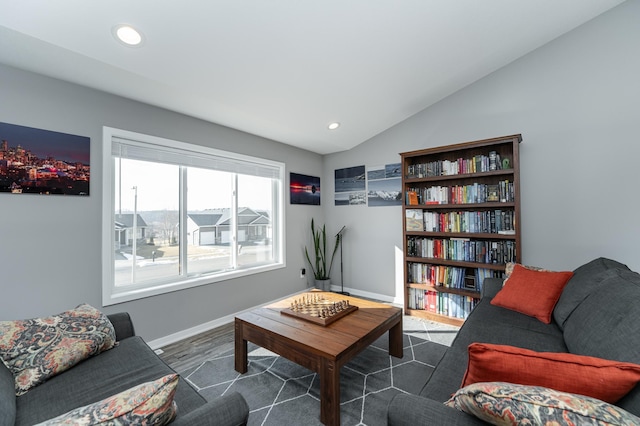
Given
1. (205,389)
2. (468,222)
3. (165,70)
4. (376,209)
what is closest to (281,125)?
(165,70)

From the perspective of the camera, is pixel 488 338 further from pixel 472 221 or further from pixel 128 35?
pixel 128 35

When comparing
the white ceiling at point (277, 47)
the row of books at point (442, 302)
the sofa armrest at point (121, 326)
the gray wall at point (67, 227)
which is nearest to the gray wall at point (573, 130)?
the white ceiling at point (277, 47)

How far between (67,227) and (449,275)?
12.4 ft

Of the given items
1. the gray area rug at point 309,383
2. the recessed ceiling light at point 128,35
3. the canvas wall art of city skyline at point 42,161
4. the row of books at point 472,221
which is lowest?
the gray area rug at point 309,383

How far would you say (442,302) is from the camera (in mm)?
3250

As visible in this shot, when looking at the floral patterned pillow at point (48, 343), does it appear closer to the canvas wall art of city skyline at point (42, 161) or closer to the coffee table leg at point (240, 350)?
the coffee table leg at point (240, 350)

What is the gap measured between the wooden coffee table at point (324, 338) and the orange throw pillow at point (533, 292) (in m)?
0.89

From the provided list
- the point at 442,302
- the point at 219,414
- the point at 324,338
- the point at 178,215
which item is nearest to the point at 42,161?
the point at 178,215

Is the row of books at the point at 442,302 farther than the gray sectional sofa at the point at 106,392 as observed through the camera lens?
Yes

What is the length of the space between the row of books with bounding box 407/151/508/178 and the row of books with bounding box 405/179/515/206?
172mm

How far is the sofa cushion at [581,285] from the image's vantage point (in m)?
1.71

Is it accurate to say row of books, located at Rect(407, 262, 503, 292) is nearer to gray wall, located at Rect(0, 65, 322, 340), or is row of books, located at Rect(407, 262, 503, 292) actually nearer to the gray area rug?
the gray area rug

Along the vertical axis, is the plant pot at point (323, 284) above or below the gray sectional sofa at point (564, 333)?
below

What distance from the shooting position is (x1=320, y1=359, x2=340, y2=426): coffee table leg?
5.36ft
